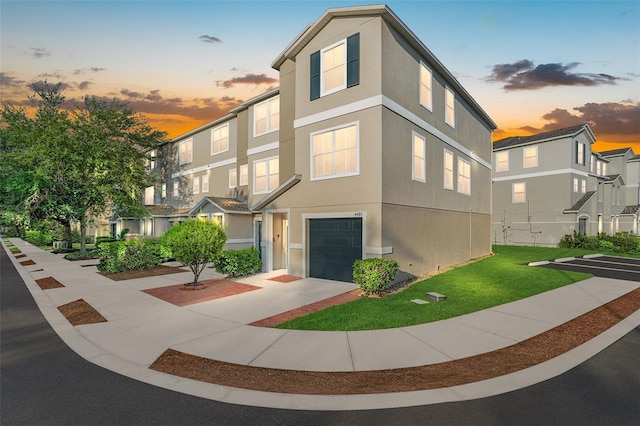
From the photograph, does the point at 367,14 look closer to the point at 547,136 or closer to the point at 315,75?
the point at 315,75

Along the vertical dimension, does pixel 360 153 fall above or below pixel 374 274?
above

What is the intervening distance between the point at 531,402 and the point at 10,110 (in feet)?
116

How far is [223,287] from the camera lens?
12.5 meters

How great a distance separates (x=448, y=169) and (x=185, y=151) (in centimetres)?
2259

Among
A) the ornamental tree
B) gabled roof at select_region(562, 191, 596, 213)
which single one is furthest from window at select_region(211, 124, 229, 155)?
gabled roof at select_region(562, 191, 596, 213)

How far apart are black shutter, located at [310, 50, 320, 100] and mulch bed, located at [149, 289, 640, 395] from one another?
1173 cm

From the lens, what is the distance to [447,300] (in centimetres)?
1000

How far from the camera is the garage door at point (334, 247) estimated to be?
12.8 metres

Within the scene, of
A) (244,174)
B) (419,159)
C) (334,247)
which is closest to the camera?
(334,247)

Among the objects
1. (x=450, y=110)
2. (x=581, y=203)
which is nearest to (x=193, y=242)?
(x=450, y=110)

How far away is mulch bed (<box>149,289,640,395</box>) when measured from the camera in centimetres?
489

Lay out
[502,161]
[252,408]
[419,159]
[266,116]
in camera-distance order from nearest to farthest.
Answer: [252,408] → [419,159] → [266,116] → [502,161]

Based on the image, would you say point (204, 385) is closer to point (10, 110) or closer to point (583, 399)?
point (583, 399)

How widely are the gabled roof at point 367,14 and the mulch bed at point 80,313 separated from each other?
13.4 metres
